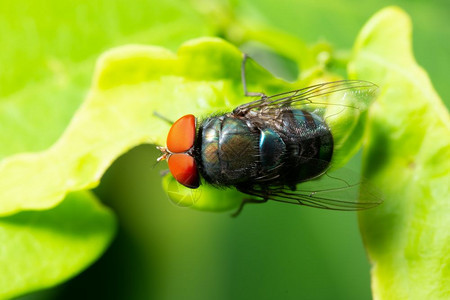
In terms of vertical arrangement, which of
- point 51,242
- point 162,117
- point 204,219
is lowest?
point 204,219

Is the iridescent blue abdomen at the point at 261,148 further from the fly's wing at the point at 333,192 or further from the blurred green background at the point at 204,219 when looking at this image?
the blurred green background at the point at 204,219

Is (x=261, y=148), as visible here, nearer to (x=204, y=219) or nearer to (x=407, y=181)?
(x=407, y=181)

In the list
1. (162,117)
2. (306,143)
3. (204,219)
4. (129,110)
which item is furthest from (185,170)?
(204,219)

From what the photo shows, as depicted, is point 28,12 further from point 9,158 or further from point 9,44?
point 9,158

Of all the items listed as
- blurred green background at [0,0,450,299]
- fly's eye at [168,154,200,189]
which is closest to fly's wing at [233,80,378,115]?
fly's eye at [168,154,200,189]

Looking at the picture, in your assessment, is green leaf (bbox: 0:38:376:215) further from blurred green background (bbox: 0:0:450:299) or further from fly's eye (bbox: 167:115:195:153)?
blurred green background (bbox: 0:0:450:299)
